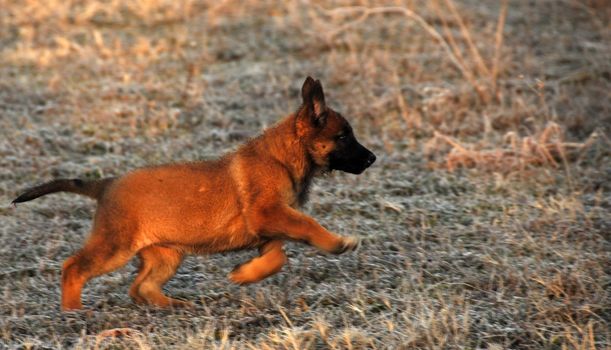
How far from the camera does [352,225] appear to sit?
23.4 ft

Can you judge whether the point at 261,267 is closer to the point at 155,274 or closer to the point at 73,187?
the point at 155,274

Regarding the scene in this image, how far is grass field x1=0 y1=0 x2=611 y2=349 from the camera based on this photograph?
5496mm

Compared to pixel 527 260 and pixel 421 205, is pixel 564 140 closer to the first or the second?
pixel 421 205

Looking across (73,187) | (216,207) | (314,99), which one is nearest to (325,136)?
(314,99)

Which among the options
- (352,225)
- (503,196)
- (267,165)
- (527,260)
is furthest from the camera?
(503,196)

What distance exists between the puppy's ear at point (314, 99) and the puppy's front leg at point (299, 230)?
653mm

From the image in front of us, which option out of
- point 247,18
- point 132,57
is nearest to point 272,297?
point 132,57

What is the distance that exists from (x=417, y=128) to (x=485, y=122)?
2.26 ft

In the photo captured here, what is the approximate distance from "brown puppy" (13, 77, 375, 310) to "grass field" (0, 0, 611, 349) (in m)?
0.27

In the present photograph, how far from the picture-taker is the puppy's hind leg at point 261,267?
18.8 ft

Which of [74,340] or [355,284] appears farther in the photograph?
[355,284]

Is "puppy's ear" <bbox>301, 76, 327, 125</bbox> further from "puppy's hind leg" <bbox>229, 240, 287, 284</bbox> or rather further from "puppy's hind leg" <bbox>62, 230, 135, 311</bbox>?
"puppy's hind leg" <bbox>62, 230, 135, 311</bbox>

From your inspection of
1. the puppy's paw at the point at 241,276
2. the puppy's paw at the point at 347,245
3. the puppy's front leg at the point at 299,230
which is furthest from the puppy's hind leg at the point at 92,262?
the puppy's paw at the point at 347,245

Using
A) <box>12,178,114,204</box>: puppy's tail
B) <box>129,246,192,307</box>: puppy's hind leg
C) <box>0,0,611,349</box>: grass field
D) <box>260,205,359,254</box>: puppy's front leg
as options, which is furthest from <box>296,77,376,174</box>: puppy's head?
<box>12,178,114,204</box>: puppy's tail
